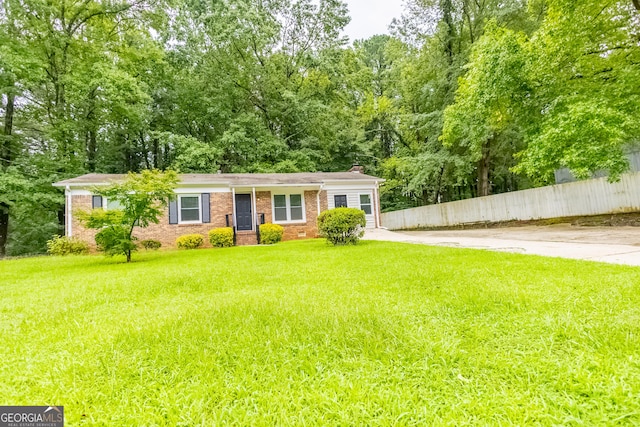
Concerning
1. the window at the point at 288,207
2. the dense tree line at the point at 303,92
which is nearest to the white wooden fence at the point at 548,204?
the dense tree line at the point at 303,92

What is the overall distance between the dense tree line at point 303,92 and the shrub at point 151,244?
5.08 m

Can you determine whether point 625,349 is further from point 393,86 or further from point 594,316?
point 393,86

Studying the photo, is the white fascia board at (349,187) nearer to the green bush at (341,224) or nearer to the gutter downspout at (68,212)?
the green bush at (341,224)

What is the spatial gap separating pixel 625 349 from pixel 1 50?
823 inches

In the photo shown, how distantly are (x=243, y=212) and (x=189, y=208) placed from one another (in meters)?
2.49

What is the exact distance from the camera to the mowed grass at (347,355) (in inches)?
60.2

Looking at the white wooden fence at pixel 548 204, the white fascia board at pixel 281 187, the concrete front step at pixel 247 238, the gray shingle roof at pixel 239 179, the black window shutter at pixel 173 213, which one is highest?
the gray shingle roof at pixel 239 179

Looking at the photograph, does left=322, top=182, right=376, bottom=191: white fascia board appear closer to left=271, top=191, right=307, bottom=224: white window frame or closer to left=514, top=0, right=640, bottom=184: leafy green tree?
left=271, top=191, right=307, bottom=224: white window frame

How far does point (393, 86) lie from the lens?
24594 millimetres

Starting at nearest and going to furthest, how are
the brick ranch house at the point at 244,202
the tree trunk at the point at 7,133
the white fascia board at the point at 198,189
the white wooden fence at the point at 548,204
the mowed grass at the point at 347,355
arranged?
the mowed grass at the point at 347,355 → the white wooden fence at the point at 548,204 → the brick ranch house at the point at 244,202 → the white fascia board at the point at 198,189 → the tree trunk at the point at 7,133

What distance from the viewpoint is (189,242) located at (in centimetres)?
1320

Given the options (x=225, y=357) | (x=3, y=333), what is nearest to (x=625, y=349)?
Answer: (x=225, y=357)

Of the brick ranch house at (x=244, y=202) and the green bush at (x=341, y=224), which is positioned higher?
the brick ranch house at (x=244, y=202)

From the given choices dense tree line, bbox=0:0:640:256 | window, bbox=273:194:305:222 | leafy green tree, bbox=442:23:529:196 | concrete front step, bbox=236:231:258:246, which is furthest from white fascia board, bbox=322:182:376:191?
leafy green tree, bbox=442:23:529:196
